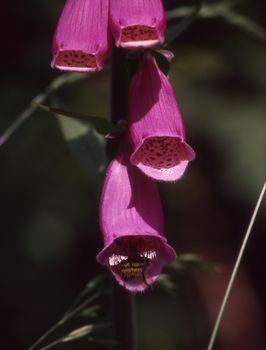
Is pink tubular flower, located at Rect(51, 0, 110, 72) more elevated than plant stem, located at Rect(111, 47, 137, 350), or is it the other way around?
pink tubular flower, located at Rect(51, 0, 110, 72)

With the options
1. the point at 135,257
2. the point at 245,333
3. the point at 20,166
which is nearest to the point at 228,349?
the point at 245,333

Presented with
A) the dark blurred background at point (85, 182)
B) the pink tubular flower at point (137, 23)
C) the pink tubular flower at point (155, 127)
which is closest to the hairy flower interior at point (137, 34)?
the pink tubular flower at point (137, 23)

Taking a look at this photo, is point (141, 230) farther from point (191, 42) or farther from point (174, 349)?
point (191, 42)

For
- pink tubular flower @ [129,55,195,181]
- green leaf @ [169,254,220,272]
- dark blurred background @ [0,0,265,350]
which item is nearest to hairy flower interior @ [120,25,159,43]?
pink tubular flower @ [129,55,195,181]

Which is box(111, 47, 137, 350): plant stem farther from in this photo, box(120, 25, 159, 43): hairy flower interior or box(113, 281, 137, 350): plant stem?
box(120, 25, 159, 43): hairy flower interior

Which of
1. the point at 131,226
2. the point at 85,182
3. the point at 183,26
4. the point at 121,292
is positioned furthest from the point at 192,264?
the point at 85,182

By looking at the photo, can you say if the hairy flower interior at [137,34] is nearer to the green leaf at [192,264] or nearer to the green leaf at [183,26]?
the green leaf at [183,26]
